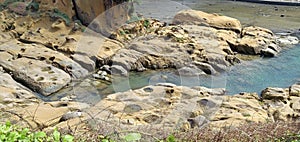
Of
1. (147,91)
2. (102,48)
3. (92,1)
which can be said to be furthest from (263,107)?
(92,1)

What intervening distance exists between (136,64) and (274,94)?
3938 mm

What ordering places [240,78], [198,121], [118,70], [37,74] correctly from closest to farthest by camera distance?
[198,121] < [37,74] < [240,78] < [118,70]

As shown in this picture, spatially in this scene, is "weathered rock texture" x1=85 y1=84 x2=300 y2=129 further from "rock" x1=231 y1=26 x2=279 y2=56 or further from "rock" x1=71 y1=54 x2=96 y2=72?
"rock" x1=231 y1=26 x2=279 y2=56

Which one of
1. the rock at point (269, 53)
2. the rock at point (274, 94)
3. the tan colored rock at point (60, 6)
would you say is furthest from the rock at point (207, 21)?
the rock at point (274, 94)

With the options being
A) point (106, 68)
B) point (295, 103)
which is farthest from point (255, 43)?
point (106, 68)

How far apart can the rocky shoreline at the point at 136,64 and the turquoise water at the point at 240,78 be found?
0.34 meters

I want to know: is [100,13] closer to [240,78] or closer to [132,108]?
[240,78]

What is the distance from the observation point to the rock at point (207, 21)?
45.9ft

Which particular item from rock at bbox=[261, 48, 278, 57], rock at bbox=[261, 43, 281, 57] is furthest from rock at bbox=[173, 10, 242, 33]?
rock at bbox=[261, 48, 278, 57]

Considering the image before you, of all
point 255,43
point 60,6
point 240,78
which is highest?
point 60,6

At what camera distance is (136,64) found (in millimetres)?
10812

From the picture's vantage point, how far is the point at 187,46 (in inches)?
463

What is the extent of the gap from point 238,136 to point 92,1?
976cm

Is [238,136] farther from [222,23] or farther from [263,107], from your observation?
[222,23]
